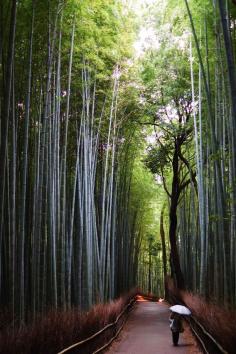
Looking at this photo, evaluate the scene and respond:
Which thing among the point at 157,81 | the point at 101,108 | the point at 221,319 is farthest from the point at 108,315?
the point at 157,81

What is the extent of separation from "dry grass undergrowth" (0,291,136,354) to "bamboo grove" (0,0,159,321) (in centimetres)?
60

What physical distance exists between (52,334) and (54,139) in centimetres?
333

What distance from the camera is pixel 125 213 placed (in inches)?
582

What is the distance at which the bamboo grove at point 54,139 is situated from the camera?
615 cm

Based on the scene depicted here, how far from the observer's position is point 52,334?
4.41 metres

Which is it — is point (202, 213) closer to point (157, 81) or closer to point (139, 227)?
point (157, 81)

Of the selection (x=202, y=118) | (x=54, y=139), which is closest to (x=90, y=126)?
(x=54, y=139)

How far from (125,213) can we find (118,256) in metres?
1.35

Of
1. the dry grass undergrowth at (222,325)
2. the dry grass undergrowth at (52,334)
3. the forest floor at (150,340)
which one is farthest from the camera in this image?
the forest floor at (150,340)

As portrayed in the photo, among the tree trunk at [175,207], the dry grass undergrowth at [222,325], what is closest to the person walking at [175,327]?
the dry grass undergrowth at [222,325]

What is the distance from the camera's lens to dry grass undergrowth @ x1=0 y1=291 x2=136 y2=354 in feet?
11.5

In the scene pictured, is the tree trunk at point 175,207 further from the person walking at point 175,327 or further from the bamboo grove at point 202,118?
the person walking at point 175,327

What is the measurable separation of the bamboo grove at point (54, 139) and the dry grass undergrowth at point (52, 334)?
60 cm

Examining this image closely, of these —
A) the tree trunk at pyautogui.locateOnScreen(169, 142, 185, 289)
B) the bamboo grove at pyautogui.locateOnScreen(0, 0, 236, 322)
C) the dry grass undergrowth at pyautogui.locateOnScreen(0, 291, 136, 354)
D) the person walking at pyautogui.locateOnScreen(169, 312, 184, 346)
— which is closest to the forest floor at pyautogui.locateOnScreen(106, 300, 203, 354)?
the person walking at pyautogui.locateOnScreen(169, 312, 184, 346)
